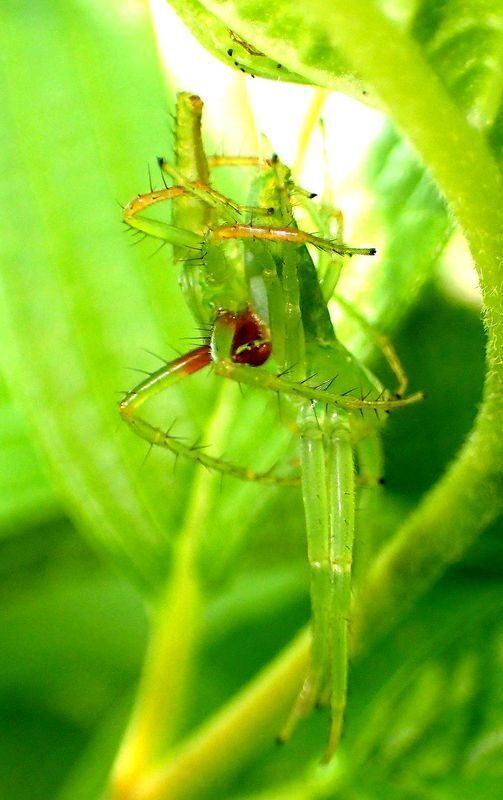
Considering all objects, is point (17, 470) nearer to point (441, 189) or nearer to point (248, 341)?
point (248, 341)

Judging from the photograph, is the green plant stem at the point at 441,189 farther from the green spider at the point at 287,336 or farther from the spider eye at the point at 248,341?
the spider eye at the point at 248,341

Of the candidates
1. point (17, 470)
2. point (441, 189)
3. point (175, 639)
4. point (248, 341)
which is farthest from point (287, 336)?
point (17, 470)

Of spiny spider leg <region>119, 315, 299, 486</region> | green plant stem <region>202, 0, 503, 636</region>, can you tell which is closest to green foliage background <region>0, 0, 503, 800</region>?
green plant stem <region>202, 0, 503, 636</region>

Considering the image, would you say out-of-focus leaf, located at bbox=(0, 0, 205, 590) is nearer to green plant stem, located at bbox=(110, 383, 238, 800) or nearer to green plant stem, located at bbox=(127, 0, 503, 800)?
green plant stem, located at bbox=(110, 383, 238, 800)

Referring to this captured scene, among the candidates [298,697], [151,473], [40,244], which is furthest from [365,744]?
[40,244]

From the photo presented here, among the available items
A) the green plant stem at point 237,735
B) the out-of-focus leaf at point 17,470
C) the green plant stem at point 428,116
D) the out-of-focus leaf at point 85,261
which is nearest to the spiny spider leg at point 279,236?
the green plant stem at point 428,116

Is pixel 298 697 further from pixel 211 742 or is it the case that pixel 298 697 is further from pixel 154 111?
pixel 154 111
